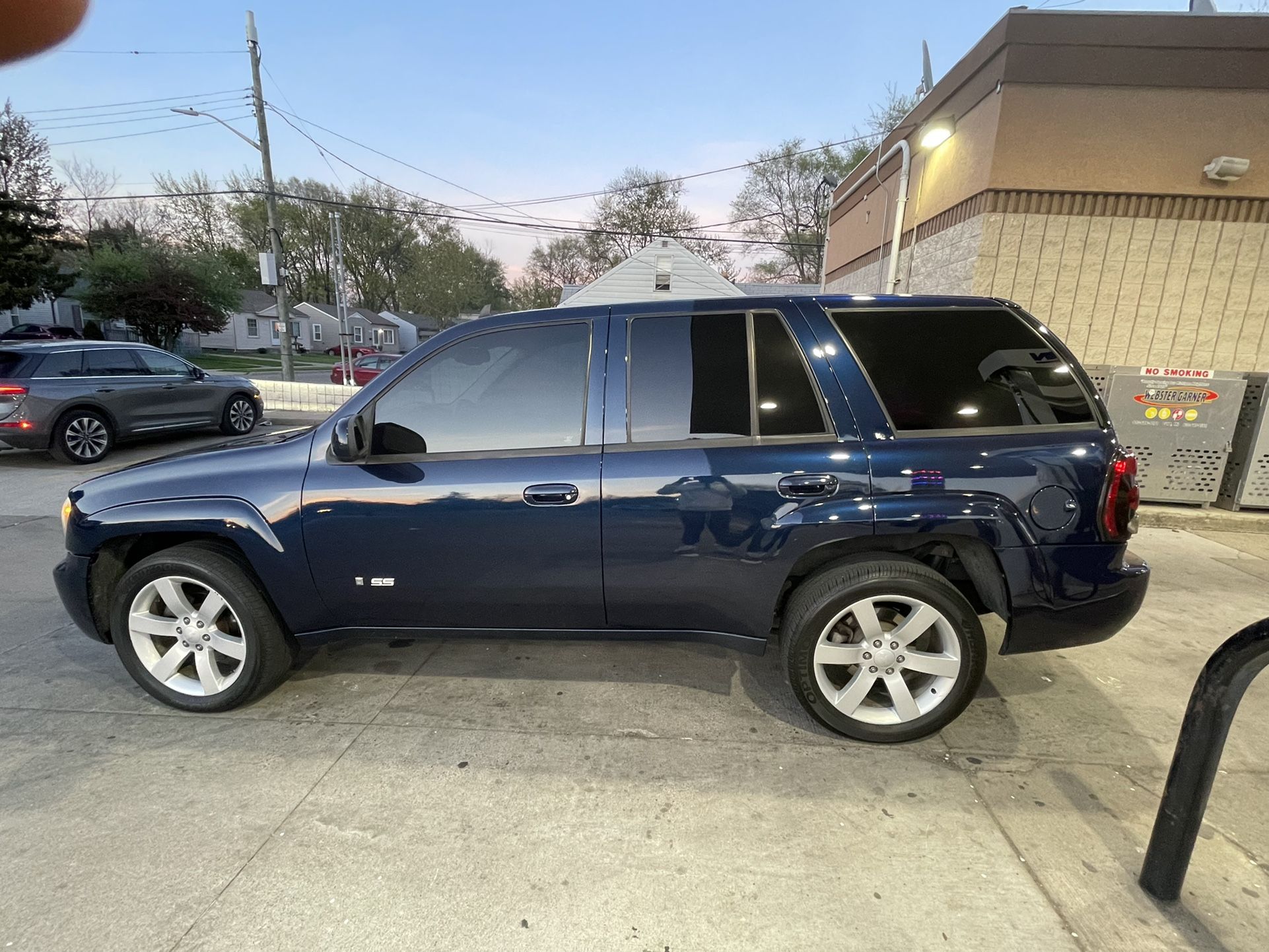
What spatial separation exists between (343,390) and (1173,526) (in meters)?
14.8

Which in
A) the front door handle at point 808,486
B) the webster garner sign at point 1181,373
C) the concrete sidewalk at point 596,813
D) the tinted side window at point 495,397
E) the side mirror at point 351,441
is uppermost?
the webster garner sign at point 1181,373

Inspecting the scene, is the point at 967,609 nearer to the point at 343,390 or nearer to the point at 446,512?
the point at 446,512

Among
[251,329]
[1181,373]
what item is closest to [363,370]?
[1181,373]

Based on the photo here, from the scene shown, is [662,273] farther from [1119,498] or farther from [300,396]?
[1119,498]

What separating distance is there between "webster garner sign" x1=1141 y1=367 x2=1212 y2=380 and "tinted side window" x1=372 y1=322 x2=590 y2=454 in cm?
621

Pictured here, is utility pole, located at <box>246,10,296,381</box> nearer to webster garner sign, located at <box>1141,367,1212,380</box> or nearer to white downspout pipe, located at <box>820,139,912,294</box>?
white downspout pipe, located at <box>820,139,912,294</box>

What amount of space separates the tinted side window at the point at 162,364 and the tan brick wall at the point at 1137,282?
1183 centimetres

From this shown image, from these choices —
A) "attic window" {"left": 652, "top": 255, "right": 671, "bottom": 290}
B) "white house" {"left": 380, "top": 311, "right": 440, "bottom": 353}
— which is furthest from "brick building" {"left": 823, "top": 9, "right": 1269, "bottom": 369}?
"white house" {"left": 380, "top": 311, "right": 440, "bottom": 353}

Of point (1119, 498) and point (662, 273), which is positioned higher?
point (662, 273)

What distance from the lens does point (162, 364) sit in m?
9.77

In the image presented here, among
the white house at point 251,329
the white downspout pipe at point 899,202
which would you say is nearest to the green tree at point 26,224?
the white house at point 251,329

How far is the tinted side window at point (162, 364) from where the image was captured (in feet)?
31.1

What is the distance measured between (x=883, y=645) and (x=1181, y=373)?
5.72m

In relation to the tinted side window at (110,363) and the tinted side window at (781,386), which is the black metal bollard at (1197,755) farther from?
the tinted side window at (110,363)
